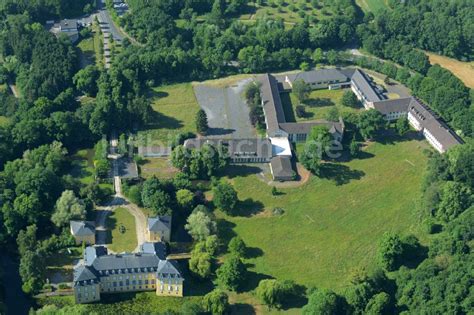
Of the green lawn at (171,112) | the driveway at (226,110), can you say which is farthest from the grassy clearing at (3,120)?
the driveway at (226,110)

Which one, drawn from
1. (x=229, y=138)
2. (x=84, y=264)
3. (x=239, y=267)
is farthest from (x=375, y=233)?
(x=84, y=264)

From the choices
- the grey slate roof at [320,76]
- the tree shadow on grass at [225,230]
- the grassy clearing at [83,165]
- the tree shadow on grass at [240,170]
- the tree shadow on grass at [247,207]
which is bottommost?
the tree shadow on grass at [225,230]

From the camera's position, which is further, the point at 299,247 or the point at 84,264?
the point at 299,247

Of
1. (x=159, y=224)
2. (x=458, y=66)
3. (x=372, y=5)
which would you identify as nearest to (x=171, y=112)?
Answer: (x=159, y=224)

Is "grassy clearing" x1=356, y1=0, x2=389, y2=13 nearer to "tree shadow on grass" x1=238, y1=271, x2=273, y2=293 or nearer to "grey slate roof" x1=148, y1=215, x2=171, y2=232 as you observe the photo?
"grey slate roof" x1=148, y1=215, x2=171, y2=232

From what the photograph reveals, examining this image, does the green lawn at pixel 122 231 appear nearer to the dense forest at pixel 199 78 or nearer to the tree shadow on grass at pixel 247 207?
the dense forest at pixel 199 78

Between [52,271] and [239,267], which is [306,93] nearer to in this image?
[239,267]

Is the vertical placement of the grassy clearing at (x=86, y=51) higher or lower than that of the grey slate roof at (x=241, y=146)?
higher
